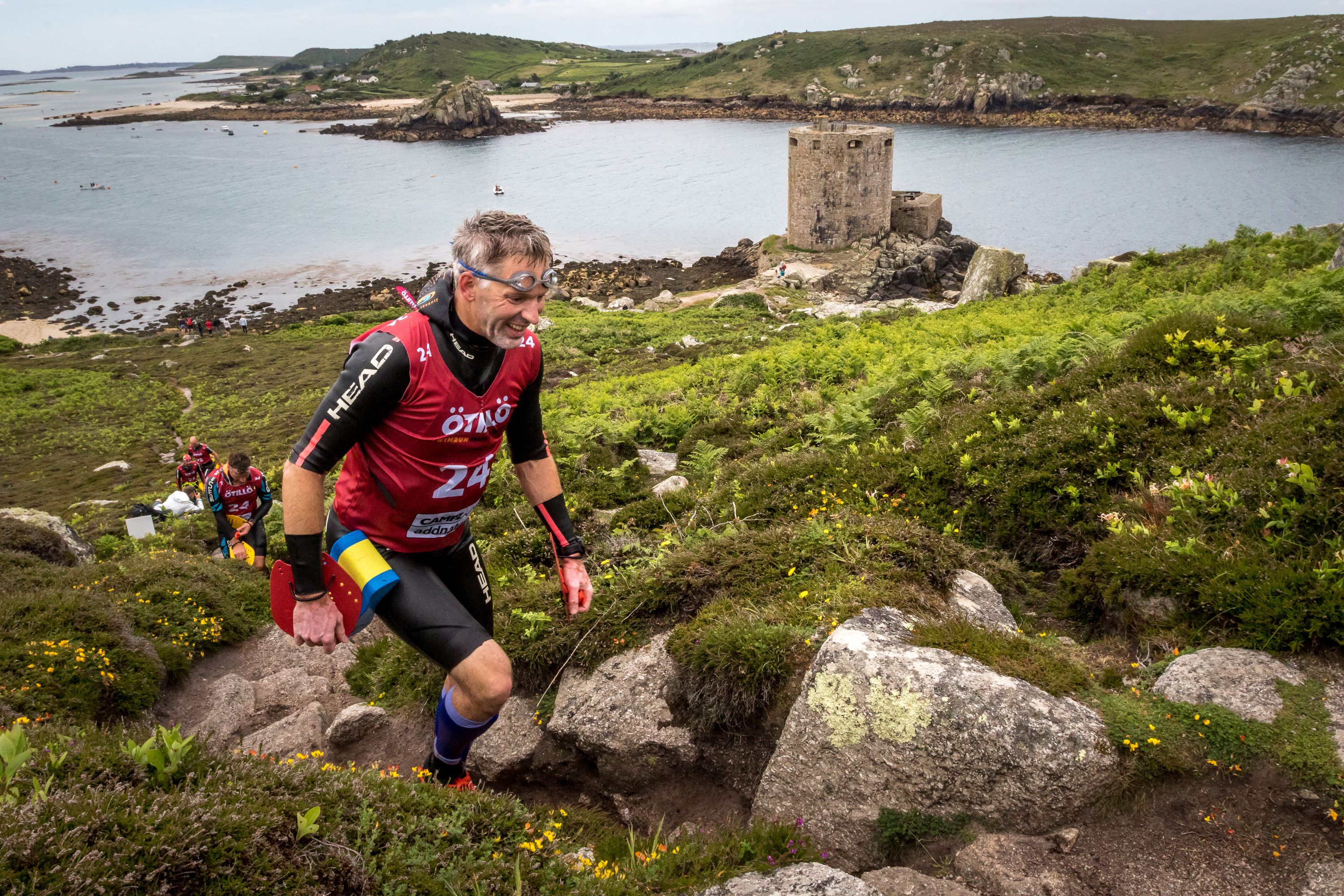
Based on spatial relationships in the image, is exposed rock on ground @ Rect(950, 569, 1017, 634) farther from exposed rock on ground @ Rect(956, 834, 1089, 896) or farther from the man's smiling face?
the man's smiling face

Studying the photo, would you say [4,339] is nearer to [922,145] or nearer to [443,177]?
[443,177]

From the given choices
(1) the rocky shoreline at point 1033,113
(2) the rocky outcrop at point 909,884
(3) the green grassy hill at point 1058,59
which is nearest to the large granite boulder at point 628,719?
(2) the rocky outcrop at point 909,884

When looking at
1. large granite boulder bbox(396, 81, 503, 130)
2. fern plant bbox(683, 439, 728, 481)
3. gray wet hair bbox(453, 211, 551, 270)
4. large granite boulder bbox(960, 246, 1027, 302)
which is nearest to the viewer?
gray wet hair bbox(453, 211, 551, 270)

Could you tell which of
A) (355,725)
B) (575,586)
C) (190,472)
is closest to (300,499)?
(575,586)

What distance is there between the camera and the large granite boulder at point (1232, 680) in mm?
3719

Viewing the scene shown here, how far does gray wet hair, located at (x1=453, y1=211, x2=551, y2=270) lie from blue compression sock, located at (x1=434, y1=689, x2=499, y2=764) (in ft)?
7.42

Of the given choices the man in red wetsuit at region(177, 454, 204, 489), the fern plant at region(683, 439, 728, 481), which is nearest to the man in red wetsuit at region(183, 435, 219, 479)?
the man in red wetsuit at region(177, 454, 204, 489)

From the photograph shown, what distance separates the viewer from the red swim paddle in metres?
3.86

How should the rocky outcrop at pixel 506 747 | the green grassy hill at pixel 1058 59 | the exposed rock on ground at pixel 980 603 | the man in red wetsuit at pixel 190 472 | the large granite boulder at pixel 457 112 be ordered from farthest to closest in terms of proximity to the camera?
the large granite boulder at pixel 457 112 < the green grassy hill at pixel 1058 59 < the man in red wetsuit at pixel 190 472 < the rocky outcrop at pixel 506 747 < the exposed rock on ground at pixel 980 603

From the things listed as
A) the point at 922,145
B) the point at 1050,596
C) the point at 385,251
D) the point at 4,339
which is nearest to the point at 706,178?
the point at 922,145

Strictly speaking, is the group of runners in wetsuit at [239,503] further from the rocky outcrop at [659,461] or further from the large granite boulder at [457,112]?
the large granite boulder at [457,112]

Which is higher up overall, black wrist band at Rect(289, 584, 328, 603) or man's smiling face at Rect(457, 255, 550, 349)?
man's smiling face at Rect(457, 255, 550, 349)

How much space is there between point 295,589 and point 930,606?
3.58 m

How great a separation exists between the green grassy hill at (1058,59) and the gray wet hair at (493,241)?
445ft
